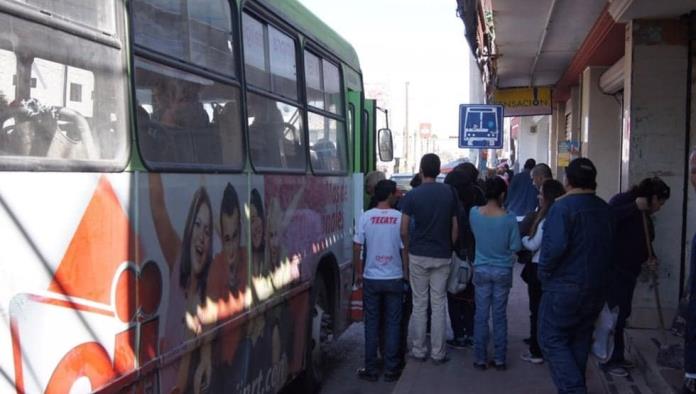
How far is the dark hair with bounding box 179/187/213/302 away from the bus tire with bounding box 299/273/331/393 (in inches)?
87.7

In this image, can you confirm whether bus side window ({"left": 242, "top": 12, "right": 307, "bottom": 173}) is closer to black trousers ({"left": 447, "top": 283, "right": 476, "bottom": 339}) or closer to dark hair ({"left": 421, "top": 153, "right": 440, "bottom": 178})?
dark hair ({"left": 421, "top": 153, "right": 440, "bottom": 178})

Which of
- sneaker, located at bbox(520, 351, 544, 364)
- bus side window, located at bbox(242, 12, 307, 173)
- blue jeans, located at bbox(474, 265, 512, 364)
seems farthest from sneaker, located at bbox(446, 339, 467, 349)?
bus side window, located at bbox(242, 12, 307, 173)

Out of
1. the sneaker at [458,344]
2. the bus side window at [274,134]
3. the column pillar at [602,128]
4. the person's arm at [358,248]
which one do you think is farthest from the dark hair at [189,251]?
the column pillar at [602,128]

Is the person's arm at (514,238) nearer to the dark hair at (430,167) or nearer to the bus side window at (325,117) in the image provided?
the dark hair at (430,167)

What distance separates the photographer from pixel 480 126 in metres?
14.3

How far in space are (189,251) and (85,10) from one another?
1.23 meters

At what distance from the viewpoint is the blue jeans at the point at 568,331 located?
484 cm

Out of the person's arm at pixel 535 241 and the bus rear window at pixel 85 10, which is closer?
the bus rear window at pixel 85 10

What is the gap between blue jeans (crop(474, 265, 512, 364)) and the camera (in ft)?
21.4

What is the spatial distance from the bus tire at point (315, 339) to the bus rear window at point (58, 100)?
3207mm

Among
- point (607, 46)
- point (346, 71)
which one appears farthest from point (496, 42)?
point (346, 71)

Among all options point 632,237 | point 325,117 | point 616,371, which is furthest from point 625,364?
point 325,117

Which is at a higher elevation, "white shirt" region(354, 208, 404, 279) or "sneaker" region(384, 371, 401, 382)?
"white shirt" region(354, 208, 404, 279)

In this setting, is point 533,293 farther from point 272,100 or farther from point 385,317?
point 272,100
